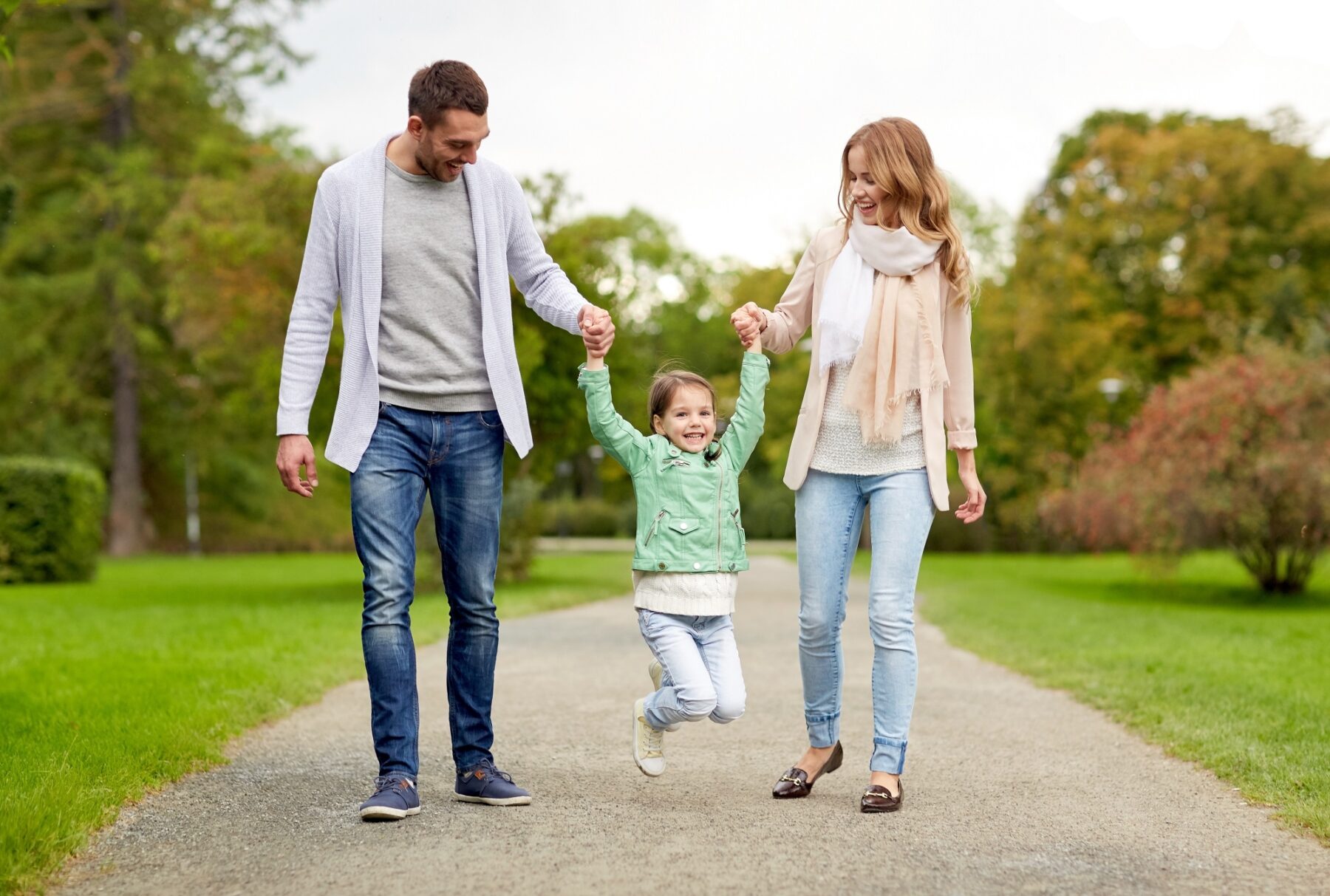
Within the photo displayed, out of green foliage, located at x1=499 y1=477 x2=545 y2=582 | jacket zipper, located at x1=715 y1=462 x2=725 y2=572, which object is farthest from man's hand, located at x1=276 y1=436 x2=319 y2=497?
green foliage, located at x1=499 y1=477 x2=545 y2=582

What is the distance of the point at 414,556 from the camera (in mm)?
4508

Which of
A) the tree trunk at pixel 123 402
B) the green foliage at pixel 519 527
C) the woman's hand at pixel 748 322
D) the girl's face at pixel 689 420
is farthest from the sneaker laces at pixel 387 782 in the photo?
the tree trunk at pixel 123 402

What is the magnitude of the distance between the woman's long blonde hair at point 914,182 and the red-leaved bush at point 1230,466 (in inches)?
485

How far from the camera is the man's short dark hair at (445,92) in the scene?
418 centimetres

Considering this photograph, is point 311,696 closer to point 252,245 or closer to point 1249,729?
point 1249,729

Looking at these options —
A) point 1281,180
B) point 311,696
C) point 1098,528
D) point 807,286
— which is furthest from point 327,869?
point 1281,180

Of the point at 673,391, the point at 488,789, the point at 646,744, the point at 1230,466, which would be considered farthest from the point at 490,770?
the point at 1230,466

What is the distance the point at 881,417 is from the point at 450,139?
5.16ft

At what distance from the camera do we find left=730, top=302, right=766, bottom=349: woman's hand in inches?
183

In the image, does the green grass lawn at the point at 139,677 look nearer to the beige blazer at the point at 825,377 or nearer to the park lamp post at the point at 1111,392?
the beige blazer at the point at 825,377

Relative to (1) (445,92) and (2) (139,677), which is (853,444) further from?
(2) (139,677)

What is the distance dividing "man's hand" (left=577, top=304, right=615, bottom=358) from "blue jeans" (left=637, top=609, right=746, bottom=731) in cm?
84

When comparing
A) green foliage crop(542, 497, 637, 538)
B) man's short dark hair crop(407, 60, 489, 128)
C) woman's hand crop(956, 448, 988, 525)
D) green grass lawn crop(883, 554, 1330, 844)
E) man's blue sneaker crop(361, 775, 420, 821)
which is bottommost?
green foliage crop(542, 497, 637, 538)

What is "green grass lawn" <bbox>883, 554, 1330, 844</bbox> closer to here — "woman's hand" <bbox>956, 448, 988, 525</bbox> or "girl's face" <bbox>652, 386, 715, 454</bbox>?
"woman's hand" <bbox>956, 448, 988, 525</bbox>
